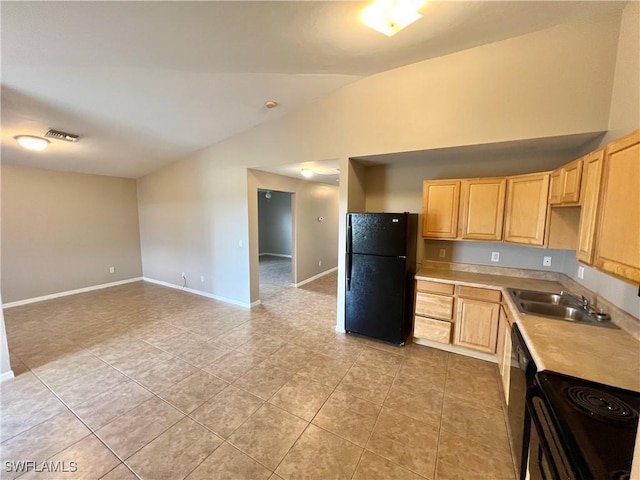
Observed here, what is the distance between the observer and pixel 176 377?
259 cm

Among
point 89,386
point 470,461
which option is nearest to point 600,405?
point 470,461

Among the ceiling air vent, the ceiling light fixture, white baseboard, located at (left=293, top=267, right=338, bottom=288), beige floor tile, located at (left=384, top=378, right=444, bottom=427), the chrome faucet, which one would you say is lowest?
beige floor tile, located at (left=384, top=378, right=444, bottom=427)

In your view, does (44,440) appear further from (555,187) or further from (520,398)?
(555,187)

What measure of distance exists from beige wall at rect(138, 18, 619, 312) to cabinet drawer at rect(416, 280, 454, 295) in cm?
104

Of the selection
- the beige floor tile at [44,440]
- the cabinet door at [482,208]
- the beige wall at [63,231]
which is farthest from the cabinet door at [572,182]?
the beige wall at [63,231]

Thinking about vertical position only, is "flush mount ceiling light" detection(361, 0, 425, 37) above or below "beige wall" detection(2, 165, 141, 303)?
above

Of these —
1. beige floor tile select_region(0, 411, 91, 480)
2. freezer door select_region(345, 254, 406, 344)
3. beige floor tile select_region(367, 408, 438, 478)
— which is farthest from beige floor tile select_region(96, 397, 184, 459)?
freezer door select_region(345, 254, 406, 344)

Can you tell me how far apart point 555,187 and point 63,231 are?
7.50m

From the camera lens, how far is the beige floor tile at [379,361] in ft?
8.90

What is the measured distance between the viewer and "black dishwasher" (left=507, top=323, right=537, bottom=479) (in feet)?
4.62

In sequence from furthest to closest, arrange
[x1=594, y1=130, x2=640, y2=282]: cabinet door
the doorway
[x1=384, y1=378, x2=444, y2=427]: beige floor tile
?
the doorway < [x1=384, y1=378, x2=444, y2=427]: beige floor tile < [x1=594, y1=130, x2=640, y2=282]: cabinet door

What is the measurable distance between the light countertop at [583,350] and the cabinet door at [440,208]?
114 centimetres

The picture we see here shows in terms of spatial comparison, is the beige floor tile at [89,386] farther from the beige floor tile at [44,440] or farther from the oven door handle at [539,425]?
the oven door handle at [539,425]

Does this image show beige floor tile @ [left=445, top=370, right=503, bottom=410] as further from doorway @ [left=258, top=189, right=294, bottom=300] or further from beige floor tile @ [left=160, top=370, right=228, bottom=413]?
doorway @ [left=258, top=189, right=294, bottom=300]
